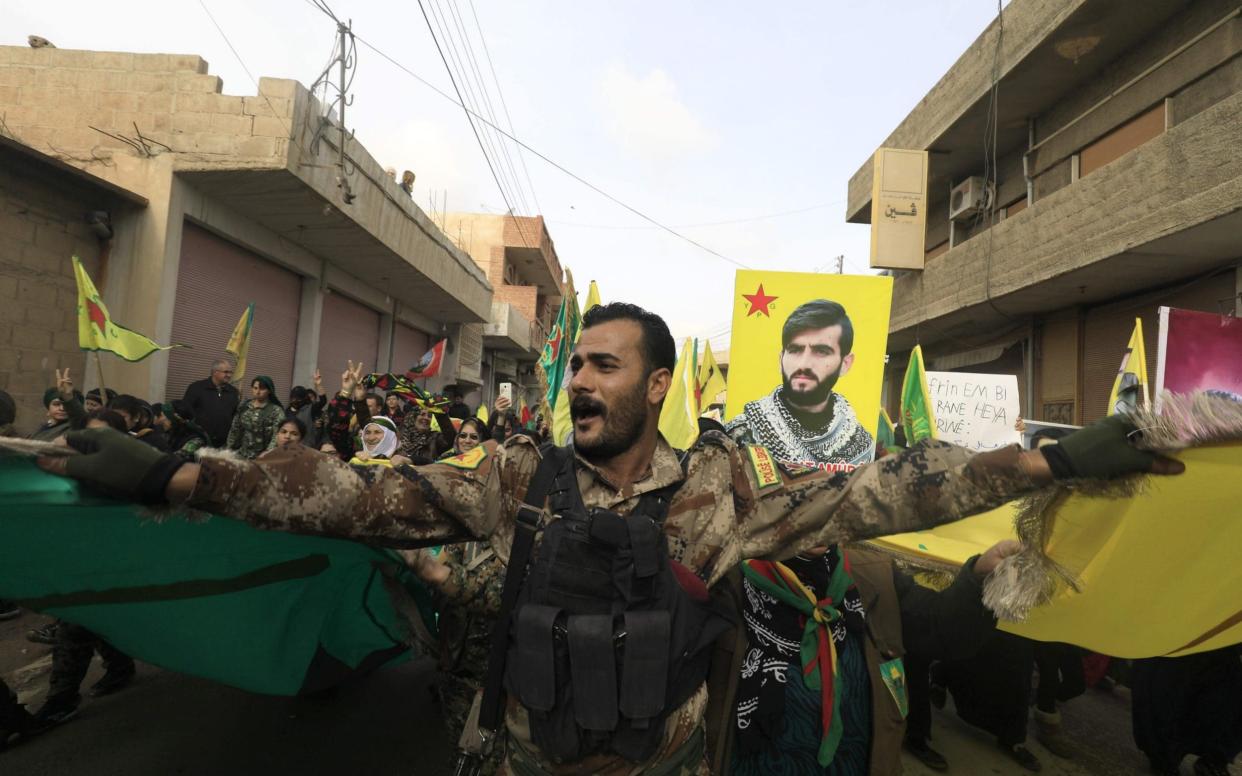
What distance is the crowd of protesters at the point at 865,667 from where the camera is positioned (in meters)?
2.21

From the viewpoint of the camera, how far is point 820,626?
224 centimetres

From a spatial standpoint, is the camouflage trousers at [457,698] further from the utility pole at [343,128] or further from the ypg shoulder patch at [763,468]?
the utility pole at [343,128]

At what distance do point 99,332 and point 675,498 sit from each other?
19.0 ft

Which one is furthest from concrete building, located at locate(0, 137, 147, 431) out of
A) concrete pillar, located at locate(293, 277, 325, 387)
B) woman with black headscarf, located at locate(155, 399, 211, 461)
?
concrete pillar, located at locate(293, 277, 325, 387)

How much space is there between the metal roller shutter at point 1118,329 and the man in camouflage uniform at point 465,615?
8.79 meters

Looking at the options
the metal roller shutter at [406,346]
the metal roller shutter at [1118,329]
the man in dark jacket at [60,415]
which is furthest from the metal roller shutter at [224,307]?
the metal roller shutter at [1118,329]

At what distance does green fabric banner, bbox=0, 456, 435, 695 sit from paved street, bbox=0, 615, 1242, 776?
0.94m

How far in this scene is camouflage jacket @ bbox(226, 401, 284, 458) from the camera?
612 cm

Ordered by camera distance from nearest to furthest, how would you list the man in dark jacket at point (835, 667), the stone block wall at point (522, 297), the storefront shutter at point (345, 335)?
Answer: the man in dark jacket at point (835, 667) → the storefront shutter at point (345, 335) → the stone block wall at point (522, 297)

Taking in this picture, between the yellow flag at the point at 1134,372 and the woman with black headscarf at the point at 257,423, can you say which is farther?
the woman with black headscarf at the point at 257,423

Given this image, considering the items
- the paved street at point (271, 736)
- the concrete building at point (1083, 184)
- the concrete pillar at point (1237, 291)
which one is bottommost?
the paved street at point (271, 736)

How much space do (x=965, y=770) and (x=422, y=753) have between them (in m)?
2.96

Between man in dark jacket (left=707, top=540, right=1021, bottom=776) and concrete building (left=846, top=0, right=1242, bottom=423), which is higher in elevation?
concrete building (left=846, top=0, right=1242, bottom=423)

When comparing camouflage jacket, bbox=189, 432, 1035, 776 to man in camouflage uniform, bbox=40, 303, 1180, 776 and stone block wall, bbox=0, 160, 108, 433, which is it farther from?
stone block wall, bbox=0, 160, 108, 433
